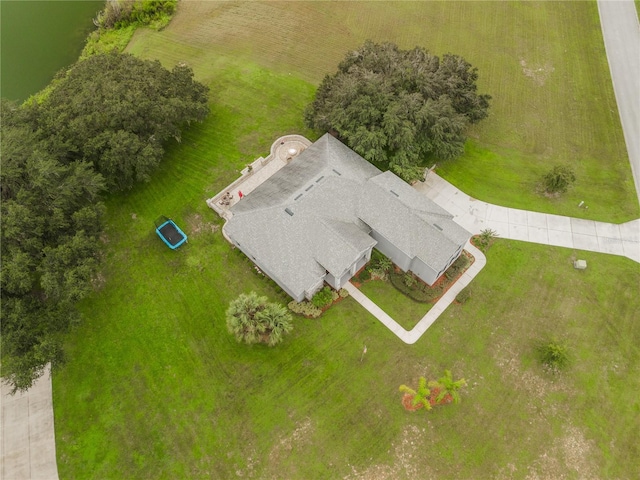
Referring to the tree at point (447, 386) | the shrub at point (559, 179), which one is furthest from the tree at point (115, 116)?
the shrub at point (559, 179)

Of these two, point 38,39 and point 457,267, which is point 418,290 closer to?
point 457,267

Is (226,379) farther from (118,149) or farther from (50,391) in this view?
(118,149)

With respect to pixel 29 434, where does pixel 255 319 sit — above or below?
above

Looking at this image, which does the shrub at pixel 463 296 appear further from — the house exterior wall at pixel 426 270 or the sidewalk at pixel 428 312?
the house exterior wall at pixel 426 270

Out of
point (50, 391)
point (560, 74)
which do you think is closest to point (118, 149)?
point (50, 391)

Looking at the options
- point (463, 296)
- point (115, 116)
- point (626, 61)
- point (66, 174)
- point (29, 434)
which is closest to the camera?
point (29, 434)

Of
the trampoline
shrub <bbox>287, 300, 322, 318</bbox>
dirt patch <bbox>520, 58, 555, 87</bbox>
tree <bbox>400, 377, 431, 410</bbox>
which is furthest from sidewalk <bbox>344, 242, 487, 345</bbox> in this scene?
dirt patch <bbox>520, 58, 555, 87</bbox>

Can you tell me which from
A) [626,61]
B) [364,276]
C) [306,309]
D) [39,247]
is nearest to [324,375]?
[306,309]
